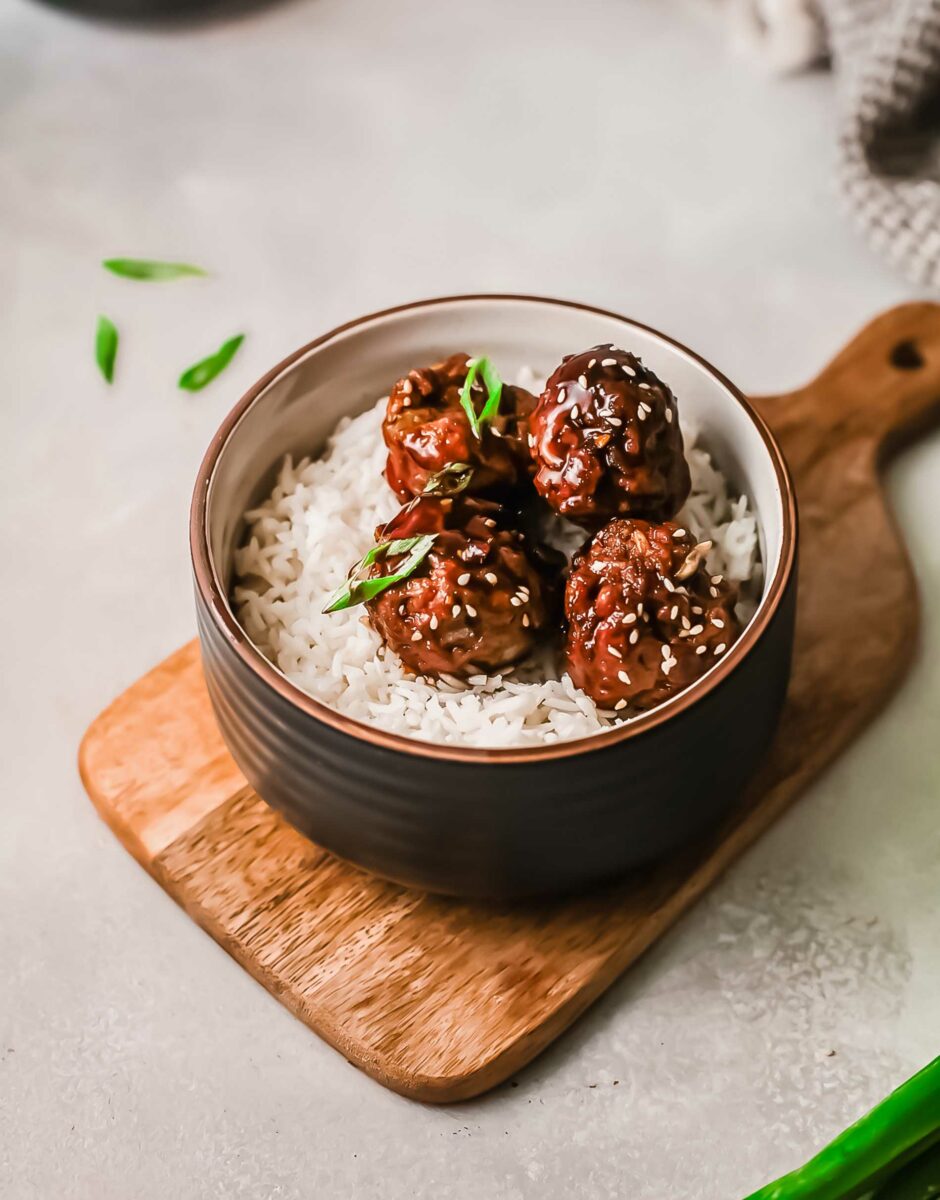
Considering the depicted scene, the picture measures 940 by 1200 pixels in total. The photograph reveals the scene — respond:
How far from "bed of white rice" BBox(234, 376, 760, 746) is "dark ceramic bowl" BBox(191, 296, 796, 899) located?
38mm

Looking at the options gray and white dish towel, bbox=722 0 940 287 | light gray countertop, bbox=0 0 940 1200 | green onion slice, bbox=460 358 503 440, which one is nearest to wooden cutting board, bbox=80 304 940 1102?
light gray countertop, bbox=0 0 940 1200

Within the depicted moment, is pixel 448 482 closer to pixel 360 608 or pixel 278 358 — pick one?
pixel 360 608

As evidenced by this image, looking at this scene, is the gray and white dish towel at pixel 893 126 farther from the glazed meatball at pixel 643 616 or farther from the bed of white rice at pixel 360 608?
the glazed meatball at pixel 643 616

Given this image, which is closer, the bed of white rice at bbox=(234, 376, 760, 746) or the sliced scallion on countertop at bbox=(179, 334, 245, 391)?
the bed of white rice at bbox=(234, 376, 760, 746)

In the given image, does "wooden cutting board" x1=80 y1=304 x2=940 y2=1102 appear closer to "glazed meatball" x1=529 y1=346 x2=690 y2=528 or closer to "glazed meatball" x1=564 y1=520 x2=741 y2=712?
"glazed meatball" x1=564 y1=520 x2=741 y2=712

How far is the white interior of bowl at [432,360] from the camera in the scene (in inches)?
73.1

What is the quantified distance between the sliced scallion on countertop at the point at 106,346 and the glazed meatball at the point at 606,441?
1231 mm

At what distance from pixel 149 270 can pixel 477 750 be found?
1710 millimetres

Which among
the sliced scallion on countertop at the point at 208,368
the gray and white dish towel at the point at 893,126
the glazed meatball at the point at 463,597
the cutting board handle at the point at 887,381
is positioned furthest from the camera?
the gray and white dish towel at the point at 893,126

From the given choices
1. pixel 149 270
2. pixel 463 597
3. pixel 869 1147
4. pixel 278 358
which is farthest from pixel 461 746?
pixel 149 270

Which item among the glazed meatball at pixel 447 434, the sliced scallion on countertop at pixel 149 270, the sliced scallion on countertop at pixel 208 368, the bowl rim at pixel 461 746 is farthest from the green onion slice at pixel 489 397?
the sliced scallion on countertop at pixel 149 270

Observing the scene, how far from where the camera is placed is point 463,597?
1644mm

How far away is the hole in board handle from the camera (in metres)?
2.51

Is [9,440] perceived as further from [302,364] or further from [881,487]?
[881,487]
